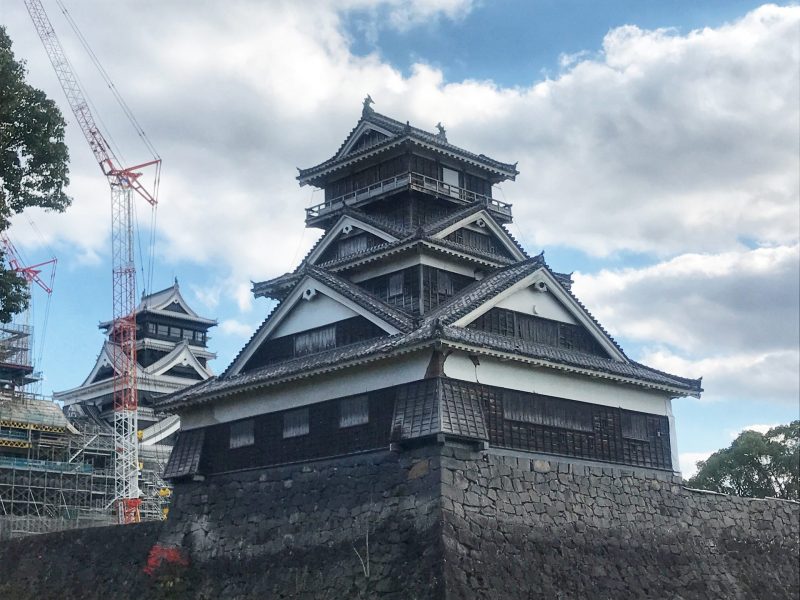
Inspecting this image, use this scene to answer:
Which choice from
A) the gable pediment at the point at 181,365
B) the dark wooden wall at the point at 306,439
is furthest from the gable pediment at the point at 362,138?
the gable pediment at the point at 181,365

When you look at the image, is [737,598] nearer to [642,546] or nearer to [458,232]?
[642,546]

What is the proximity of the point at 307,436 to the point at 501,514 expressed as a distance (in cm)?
711

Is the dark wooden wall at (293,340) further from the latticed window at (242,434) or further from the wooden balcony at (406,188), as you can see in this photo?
the wooden balcony at (406,188)

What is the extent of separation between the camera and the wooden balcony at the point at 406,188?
117ft

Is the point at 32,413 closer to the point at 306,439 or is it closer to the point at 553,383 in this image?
the point at 306,439

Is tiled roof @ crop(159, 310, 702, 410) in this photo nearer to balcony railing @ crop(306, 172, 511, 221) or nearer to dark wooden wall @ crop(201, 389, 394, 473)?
dark wooden wall @ crop(201, 389, 394, 473)

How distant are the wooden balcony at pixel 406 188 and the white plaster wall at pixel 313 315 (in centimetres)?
556

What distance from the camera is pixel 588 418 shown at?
30.4 m

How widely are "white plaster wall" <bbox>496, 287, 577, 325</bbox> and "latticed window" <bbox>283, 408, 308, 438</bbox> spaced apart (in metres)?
7.28

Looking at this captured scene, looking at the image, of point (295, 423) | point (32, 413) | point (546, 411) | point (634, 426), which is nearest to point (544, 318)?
point (546, 411)

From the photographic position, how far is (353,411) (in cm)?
2911

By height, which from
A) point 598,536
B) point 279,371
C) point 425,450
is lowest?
point 598,536

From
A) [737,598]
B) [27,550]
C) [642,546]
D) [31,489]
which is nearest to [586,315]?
[642,546]

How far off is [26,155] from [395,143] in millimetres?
13840
